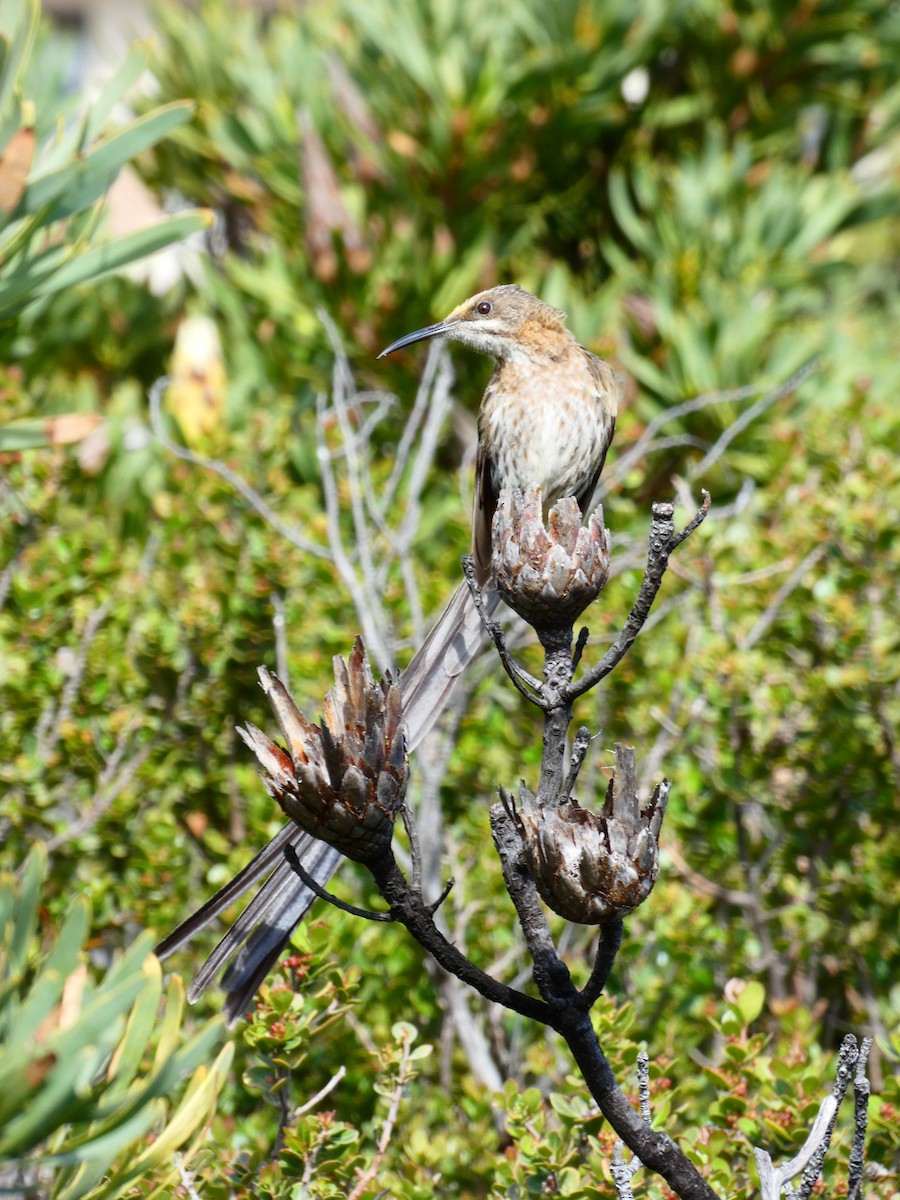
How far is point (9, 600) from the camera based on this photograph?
406cm

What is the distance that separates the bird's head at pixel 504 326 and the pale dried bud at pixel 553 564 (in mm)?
1831

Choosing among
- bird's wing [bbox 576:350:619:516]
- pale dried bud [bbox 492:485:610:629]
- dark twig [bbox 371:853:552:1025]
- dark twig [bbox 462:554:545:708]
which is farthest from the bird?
dark twig [bbox 371:853:552:1025]

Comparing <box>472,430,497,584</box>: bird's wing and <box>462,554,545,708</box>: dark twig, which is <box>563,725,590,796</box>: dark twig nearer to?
<box>462,554,545,708</box>: dark twig

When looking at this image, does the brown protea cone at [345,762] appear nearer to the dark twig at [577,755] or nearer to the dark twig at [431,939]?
the dark twig at [431,939]

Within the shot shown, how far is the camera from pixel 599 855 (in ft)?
5.21

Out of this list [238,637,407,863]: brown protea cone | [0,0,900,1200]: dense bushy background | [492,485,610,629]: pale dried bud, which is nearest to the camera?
[238,637,407,863]: brown protea cone

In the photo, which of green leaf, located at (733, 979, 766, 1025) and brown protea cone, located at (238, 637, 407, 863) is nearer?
brown protea cone, located at (238, 637, 407, 863)

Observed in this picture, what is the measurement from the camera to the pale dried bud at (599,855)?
5.21 ft

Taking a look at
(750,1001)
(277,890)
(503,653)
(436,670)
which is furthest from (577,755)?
(750,1001)

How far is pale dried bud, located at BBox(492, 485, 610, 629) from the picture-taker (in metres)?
1.75

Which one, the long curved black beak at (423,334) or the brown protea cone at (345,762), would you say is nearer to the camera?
the brown protea cone at (345,762)

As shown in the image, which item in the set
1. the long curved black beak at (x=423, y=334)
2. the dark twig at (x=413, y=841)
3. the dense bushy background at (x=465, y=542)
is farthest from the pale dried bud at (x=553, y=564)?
the long curved black beak at (x=423, y=334)

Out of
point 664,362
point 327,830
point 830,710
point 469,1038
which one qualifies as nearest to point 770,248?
point 664,362

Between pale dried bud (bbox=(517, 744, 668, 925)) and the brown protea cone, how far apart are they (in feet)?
0.65
